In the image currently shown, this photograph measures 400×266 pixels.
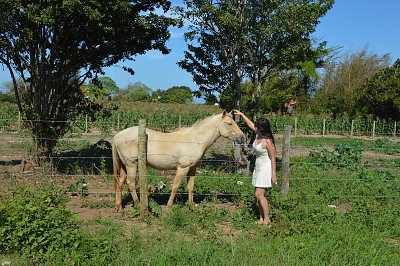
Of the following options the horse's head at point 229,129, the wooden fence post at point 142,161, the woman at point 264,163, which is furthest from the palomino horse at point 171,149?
the woman at point 264,163

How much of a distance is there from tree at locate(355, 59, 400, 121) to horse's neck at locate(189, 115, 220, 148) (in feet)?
82.8

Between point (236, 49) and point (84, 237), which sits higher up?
point (236, 49)

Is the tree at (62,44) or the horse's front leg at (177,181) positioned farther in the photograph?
the tree at (62,44)

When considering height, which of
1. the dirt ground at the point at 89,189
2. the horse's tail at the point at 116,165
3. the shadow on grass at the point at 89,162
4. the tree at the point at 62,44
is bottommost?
the dirt ground at the point at 89,189

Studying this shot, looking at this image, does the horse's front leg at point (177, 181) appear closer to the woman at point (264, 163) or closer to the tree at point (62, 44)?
the woman at point (264, 163)

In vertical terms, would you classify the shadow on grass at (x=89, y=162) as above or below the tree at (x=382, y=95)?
below

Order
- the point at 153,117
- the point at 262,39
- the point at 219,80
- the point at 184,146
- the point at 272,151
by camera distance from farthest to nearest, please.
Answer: the point at 153,117 < the point at 219,80 < the point at 262,39 < the point at 184,146 < the point at 272,151

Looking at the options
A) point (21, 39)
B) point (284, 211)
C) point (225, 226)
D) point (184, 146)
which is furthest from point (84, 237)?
point (21, 39)

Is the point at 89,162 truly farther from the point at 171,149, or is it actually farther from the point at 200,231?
the point at 200,231

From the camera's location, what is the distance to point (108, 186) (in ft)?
27.7

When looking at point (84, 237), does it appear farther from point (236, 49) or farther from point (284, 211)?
point (236, 49)

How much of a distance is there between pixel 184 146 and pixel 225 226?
1.87 meters

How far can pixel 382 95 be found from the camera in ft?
93.0

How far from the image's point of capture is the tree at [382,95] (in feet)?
89.9
